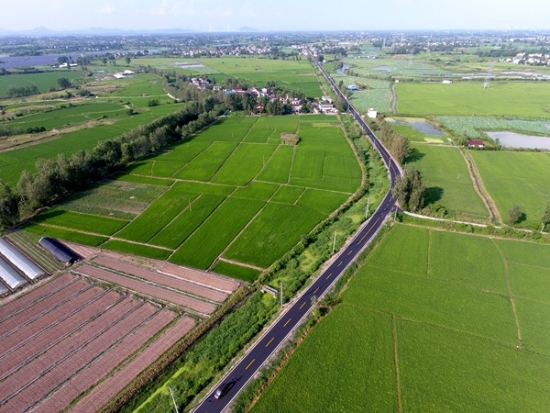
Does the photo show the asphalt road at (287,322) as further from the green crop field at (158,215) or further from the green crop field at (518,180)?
the green crop field at (158,215)

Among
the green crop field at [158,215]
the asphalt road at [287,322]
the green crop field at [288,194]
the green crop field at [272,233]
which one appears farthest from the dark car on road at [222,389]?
the green crop field at [288,194]

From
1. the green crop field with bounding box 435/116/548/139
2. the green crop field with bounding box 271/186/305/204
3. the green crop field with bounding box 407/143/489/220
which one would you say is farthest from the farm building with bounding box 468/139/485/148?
the green crop field with bounding box 271/186/305/204

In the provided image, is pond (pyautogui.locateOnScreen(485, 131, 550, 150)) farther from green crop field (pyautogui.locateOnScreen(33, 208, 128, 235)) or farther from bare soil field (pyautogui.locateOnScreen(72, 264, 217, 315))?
green crop field (pyautogui.locateOnScreen(33, 208, 128, 235))

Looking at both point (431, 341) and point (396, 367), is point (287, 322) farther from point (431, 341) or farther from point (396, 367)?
point (431, 341)

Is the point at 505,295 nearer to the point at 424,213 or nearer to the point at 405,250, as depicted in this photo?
the point at 405,250

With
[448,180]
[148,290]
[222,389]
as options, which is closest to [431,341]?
[222,389]

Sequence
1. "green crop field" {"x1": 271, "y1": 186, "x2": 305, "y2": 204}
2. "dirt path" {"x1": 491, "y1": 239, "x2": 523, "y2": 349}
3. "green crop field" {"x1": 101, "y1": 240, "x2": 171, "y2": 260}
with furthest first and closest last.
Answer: "green crop field" {"x1": 271, "y1": 186, "x2": 305, "y2": 204} → "green crop field" {"x1": 101, "y1": 240, "x2": 171, "y2": 260} → "dirt path" {"x1": 491, "y1": 239, "x2": 523, "y2": 349}

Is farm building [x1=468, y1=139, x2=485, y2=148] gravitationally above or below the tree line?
above
